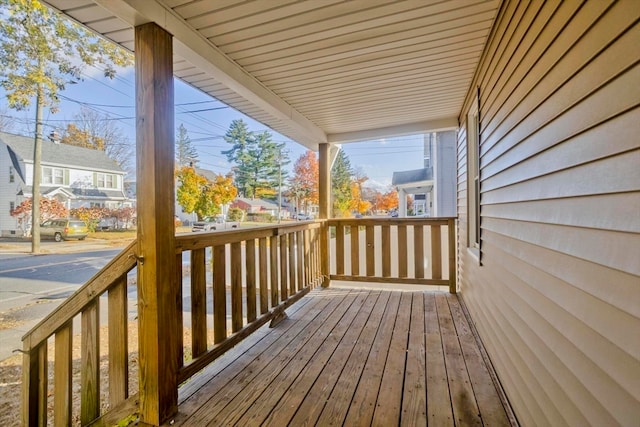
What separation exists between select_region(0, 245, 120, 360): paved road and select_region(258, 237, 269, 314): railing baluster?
122 cm

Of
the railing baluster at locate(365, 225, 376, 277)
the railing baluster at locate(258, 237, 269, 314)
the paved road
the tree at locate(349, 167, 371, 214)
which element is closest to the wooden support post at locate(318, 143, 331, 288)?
the railing baluster at locate(365, 225, 376, 277)

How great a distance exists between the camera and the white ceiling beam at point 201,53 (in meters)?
1.58

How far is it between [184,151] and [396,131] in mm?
3004

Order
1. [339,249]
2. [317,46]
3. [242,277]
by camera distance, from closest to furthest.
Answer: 1. [317,46]
2. [242,277]
3. [339,249]

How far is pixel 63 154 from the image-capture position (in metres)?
2.14

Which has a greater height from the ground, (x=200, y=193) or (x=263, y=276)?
(x=200, y=193)

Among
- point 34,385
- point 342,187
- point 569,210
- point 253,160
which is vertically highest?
point 253,160

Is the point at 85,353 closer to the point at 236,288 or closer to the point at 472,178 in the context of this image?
the point at 236,288

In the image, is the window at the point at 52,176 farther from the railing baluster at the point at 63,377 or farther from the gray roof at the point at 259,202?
the gray roof at the point at 259,202

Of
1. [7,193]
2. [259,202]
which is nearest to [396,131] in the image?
[259,202]

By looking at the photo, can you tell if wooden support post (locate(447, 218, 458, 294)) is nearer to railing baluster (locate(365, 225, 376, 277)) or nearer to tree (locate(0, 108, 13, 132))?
railing baluster (locate(365, 225, 376, 277))

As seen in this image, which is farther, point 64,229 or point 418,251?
point 418,251

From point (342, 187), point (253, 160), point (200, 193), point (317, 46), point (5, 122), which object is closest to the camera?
point (5, 122)

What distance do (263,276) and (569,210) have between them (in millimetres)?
2443
